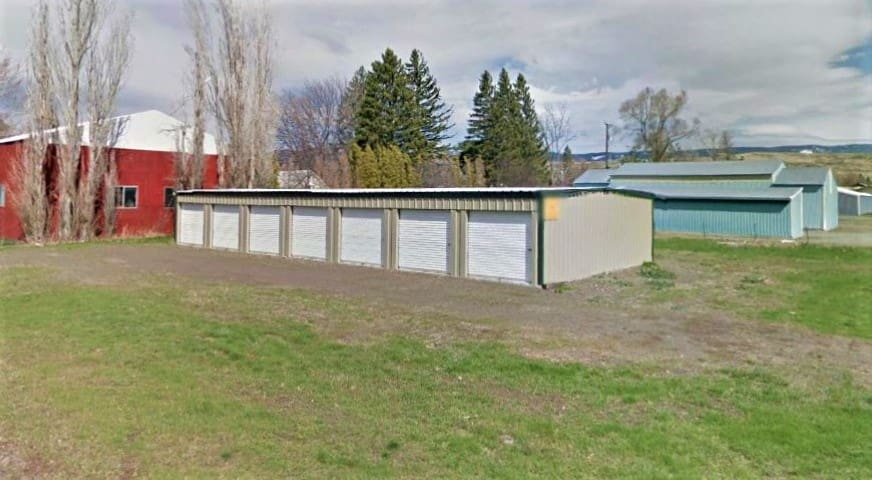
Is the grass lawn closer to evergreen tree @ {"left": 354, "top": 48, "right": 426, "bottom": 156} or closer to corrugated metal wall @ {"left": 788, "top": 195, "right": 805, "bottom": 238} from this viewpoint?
corrugated metal wall @ {"left": 788, "top": 195, "right": 805, "bottom": 238}

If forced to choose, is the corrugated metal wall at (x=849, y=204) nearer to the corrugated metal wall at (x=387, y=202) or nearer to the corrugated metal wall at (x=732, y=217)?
the corrugated metal wall at (x=732, y=217)

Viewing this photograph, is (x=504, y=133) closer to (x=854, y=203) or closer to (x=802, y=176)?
(x=802, y=176)

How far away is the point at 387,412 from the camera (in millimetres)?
4664

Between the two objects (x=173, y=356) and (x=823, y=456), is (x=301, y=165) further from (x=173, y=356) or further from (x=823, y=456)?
(x=823, y=456)

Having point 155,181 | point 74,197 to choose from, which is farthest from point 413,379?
point 155,181

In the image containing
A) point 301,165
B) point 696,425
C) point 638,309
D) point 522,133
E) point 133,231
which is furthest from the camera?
point 522,133

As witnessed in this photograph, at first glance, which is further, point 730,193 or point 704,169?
point 704,169

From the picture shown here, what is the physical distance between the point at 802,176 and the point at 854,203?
2426cm

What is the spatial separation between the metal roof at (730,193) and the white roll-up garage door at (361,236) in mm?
16082

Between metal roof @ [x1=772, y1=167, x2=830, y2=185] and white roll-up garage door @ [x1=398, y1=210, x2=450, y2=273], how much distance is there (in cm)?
2857

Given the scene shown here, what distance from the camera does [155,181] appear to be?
85.5 feet

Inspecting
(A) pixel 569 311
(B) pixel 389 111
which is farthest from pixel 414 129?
(A) pixel 569 311

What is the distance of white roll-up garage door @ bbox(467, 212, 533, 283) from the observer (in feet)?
42.9

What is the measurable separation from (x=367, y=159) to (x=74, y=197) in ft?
48.2
